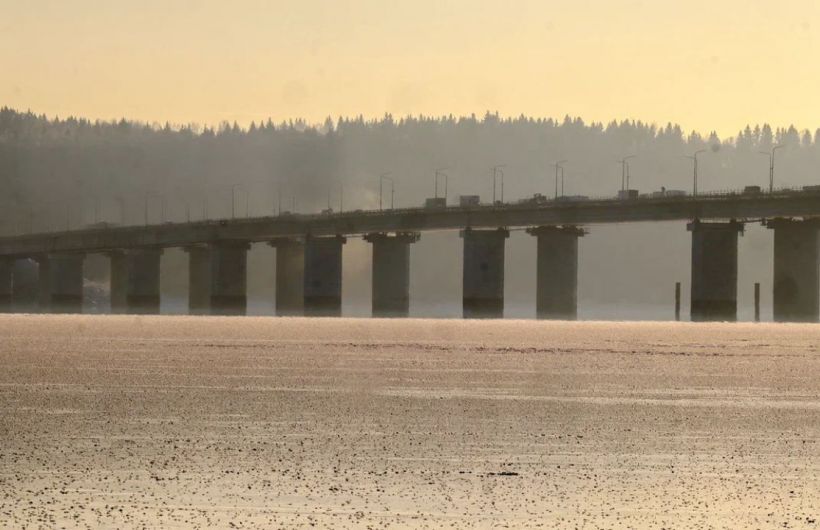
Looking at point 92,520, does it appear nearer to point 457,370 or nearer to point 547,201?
point 457,370

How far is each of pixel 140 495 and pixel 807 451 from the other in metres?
12.1

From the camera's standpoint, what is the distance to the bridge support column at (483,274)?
555 feet

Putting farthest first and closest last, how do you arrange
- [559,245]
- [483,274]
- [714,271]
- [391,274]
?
1. [391,274]
2. [483,274]
3. [559,245]
4. [714,271]

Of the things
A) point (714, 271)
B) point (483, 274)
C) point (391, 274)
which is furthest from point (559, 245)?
point (391, 274)

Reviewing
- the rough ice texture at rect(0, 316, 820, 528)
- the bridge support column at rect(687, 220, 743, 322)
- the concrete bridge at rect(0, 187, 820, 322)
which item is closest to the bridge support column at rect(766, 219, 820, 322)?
the concrete bridge at rect(0, 187, 820, 322)

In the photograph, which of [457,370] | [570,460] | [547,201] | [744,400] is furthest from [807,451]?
[547,201]

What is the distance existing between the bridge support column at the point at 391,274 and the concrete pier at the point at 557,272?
15653 millimetres

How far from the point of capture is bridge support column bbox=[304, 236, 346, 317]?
183375 mm

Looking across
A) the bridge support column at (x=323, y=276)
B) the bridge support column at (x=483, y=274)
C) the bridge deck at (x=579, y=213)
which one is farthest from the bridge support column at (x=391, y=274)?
the bridge support column at (x=483, y=274)

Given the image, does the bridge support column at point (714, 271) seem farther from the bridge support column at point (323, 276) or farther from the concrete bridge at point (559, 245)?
the bridge support column at point (323, 276)

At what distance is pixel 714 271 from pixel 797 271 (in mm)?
7746

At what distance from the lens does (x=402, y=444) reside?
1134 inches

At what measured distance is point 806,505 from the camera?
878 inches

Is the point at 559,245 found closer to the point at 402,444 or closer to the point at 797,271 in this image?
the point at 797,271
